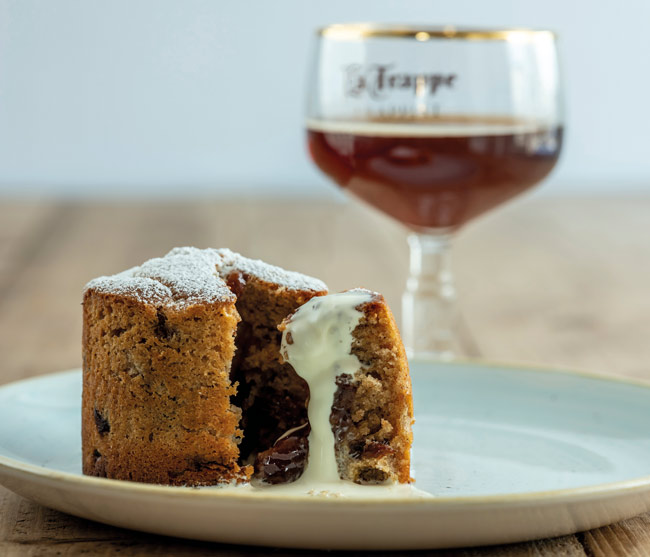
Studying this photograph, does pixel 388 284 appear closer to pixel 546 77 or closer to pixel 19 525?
pixel 546 77

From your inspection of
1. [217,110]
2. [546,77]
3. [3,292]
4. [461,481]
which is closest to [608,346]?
[546,77]

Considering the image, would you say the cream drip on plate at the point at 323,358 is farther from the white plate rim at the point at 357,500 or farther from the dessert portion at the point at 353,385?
the white plate rim at the point at 357,500

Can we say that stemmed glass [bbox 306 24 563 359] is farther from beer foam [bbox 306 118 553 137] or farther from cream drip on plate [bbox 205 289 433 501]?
cream drip on plate [bbox 205 289 433 501]

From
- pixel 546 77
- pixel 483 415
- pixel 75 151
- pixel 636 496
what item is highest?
pixel 546 77

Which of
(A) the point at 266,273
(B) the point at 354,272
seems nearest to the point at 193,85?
(B) the point at 354,272

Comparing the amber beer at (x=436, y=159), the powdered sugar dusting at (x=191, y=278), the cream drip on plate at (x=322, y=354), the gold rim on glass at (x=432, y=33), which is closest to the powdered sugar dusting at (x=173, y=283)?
the powdered sugar dusting at (x=191, y=278)

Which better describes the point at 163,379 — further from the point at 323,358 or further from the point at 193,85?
the point at 193,85
